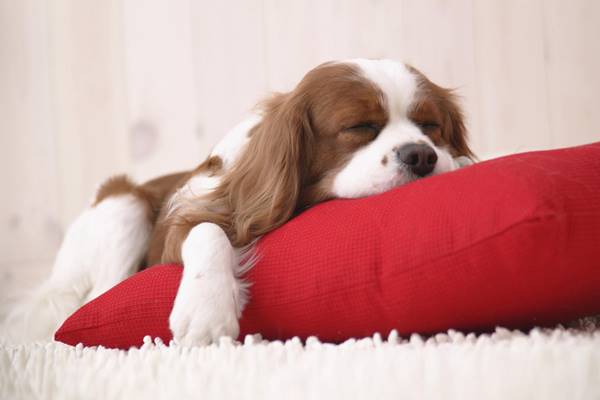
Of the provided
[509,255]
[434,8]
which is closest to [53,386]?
[509,255]

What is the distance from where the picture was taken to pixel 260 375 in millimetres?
1048

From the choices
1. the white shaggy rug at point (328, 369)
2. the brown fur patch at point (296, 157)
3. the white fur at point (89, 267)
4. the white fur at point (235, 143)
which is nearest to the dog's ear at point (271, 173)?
the brown fur patch at point (296, 157)

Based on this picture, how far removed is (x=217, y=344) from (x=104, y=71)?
2.45 metres

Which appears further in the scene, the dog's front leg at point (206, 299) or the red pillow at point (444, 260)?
the dog's front leg at point (206, 299)

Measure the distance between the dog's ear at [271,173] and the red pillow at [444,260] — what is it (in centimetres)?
20

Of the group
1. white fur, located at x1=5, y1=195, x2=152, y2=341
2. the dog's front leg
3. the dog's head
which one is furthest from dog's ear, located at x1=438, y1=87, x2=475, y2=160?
white fur, located at x1=5, y1=195, x2=152, y2=341

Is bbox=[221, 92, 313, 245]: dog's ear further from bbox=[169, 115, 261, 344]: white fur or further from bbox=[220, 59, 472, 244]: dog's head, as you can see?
bbox=[169, 115, 261, 344]: white fur

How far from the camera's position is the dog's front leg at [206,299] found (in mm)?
1255

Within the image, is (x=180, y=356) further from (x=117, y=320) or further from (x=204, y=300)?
(x=117, y=320)

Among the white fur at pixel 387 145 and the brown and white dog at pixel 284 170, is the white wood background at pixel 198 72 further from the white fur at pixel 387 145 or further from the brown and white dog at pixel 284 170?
the white fur at pixel 387 145

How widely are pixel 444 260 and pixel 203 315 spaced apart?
1.47 feet

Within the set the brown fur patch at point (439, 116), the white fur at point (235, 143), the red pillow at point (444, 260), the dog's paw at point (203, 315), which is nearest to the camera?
the red pillow at point (444, 260)

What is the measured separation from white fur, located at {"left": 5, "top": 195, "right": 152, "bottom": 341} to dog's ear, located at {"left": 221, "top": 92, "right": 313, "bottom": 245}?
0.56 m

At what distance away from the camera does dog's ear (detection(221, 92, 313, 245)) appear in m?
1.60
